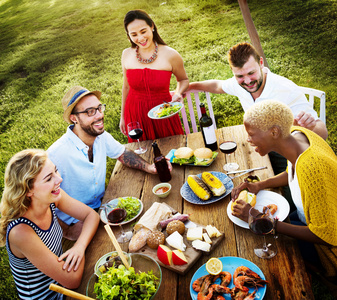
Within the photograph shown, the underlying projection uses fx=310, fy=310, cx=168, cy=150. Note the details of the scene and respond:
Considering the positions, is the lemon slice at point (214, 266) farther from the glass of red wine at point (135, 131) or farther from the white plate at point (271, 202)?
the glass of red wine at point (135, 131)

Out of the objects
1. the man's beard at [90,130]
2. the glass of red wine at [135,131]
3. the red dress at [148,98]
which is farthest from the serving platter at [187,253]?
the red dress at [148,98]

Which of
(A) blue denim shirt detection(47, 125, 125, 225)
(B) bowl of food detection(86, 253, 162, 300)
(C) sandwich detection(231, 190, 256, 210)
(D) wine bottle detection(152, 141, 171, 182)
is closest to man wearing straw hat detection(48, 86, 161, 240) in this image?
(A) blue denim shirt detection(47, 125, 125, 225)

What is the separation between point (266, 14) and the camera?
30.8 feet

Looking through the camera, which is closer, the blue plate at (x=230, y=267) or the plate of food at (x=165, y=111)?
the blue plate at (x=230, y=267)

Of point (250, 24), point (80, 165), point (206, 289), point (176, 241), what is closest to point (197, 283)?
point (206, 289)

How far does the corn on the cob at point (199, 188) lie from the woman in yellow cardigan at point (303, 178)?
0.19 m

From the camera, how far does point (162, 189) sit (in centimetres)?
250

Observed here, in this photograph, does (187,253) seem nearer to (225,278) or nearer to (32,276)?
(225,278)

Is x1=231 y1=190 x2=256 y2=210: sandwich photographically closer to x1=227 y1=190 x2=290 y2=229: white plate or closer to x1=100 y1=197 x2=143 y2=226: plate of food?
x1=227 y1=190 x2=290 y2=229: white plate

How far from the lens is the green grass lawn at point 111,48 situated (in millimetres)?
7230

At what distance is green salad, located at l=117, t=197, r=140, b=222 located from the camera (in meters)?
2.29

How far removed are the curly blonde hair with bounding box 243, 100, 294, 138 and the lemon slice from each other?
34.7 inches

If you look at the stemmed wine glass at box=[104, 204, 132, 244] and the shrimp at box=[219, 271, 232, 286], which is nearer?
the shrimp at box=[219, 271, 232, 286]

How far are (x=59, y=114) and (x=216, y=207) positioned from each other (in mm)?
7369
